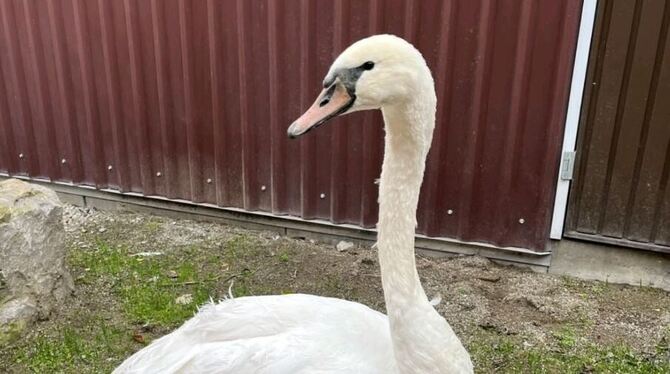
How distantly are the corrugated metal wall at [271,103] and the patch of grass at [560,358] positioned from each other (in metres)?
1.14

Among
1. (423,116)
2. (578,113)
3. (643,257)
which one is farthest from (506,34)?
(423,116)

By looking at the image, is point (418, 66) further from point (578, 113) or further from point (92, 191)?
point (92, 191)

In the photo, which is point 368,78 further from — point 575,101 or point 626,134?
point 626,134

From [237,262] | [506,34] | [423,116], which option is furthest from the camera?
[237,262]

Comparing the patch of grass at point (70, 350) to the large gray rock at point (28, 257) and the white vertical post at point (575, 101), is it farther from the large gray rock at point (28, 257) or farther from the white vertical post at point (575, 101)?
the white vertical post at point (575, 101)

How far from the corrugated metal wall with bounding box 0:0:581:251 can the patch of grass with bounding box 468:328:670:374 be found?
3.74ft

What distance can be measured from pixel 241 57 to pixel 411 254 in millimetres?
3367

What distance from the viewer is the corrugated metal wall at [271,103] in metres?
4.77

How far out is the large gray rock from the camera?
4.11 m

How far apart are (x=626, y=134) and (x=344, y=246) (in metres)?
2.55

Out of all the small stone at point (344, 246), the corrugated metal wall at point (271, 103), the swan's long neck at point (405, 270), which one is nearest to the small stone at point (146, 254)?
the corrugated metal wall at point (271, 103)

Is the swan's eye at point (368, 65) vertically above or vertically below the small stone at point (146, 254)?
above

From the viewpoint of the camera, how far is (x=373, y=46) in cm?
224

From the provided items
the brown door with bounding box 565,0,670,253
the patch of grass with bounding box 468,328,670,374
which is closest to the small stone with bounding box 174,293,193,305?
the patch of grass with bounding box 468,328,670,374
